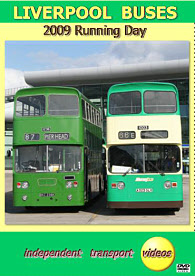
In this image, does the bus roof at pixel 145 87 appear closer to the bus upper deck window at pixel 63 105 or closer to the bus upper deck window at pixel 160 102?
the bus upper deck window at pixel 160 102

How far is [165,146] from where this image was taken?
1527 cm

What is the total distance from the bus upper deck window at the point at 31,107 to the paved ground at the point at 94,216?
11.6 feet

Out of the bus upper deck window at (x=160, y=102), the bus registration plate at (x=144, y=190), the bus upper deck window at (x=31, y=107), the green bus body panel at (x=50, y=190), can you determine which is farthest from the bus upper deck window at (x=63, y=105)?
the bus registration plate at (x=144, y=190)

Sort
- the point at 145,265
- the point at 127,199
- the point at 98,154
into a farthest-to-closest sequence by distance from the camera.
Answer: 1. the point at 98,154
2. the point at 127,199
3. the point at 145,265

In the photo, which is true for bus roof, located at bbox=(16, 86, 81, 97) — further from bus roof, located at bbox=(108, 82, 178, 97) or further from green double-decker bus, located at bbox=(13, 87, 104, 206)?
bus roof, located at bbox=(108, 82, 178, 97)

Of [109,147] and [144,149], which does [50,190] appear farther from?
[144,149]

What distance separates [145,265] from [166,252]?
0.41 metres

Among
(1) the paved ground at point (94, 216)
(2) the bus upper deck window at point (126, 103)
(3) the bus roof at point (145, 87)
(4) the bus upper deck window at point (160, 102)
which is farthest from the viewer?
(3) the bus roof at point (145, 87)

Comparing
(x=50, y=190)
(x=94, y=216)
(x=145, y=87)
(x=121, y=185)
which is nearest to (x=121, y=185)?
(x=121, y=185)

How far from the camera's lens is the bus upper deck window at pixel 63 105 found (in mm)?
16391

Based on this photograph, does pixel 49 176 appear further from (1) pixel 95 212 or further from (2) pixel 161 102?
(2) pixel 161 102

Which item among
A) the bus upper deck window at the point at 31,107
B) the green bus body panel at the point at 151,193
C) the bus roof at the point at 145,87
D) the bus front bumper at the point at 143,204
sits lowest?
the bus front bumper at the point at 143,204

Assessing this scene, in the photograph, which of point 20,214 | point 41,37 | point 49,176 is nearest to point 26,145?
point 49,176

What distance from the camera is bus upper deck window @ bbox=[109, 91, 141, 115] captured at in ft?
50.8
